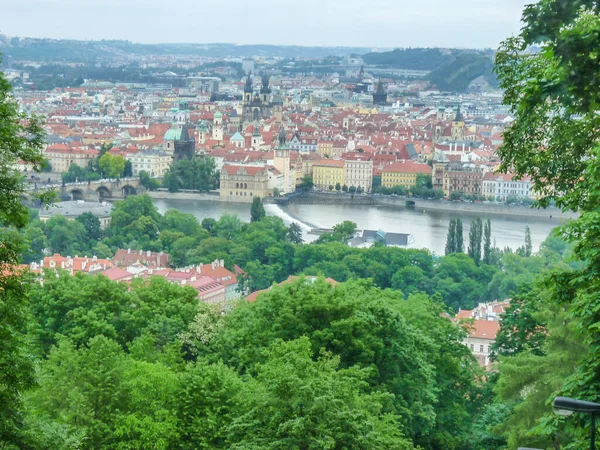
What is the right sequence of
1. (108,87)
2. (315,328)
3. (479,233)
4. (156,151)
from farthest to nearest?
(108,87), (156,151), (479,233), (315,328)

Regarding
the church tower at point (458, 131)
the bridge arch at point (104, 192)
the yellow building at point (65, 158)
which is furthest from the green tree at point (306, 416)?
the church tower at point (458, 131)

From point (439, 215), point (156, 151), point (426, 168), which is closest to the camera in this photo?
point (439, 215)

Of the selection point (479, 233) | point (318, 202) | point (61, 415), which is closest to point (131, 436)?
point (61, 415)

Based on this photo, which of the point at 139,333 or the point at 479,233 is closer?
the point at 139,333

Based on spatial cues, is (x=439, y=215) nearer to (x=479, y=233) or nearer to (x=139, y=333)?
(x=479, y=233)

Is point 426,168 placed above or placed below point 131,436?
below

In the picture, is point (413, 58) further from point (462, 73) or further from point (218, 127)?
point (218, 127)
